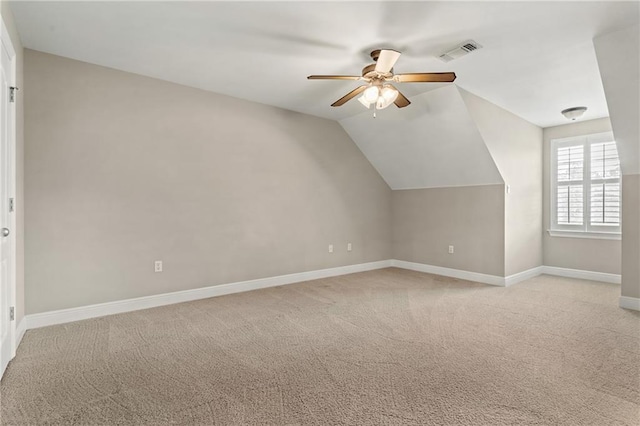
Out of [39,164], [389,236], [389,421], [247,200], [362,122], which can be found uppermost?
[362,122]

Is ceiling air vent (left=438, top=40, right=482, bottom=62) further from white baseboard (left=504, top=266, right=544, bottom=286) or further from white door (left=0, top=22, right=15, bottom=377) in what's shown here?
white door (left=0, top=22, right=15, bottom=377)

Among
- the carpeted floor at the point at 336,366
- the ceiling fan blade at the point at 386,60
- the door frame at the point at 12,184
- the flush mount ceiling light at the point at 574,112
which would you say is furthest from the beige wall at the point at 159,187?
the flush mount ceiling light at the point at 574,112

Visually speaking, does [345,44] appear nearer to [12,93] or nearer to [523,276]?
[12,93]

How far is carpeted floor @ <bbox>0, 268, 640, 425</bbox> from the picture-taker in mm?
1834

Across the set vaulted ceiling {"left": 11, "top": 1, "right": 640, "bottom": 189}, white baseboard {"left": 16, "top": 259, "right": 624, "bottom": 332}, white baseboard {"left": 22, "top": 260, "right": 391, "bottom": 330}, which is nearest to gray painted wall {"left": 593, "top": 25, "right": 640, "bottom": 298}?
vaulted ceiling {"left": 11, "top": 1, "right": 640, "bottom": 189}

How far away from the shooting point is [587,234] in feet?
16.8

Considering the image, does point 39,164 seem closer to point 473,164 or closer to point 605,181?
point 473,164

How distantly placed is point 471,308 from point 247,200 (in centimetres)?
301

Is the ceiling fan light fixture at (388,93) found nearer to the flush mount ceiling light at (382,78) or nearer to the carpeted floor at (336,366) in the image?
the flush mount ceiling light at (382,78)

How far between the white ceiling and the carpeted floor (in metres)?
2.51

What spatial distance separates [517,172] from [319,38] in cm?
378

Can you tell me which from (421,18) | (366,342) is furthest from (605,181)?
(366,342)

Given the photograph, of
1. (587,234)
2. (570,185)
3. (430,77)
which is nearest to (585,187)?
(570,185)

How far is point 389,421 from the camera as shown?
1.75 meters
